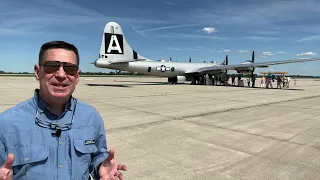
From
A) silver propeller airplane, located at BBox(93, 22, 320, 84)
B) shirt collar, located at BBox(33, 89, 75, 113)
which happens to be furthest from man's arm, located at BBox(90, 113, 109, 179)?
silver propeller airplane, located at BBox(93, 22, 320, 84)

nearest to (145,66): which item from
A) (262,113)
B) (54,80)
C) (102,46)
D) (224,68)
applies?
(102,46)

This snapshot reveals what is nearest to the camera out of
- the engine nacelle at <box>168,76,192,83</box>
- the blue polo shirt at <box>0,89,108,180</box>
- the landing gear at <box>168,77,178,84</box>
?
the blue polo shirt at <box>0,89,108,180</box>

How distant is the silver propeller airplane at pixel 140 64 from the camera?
89.0 ft

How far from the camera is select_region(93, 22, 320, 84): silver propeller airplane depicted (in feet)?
89.0

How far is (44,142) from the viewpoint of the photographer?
187cm

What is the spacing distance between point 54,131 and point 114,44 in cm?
2652

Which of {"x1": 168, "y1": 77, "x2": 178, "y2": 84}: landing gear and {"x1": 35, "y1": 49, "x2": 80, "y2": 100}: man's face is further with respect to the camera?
{"x1": 168, "y1": 77, "x2": 178, "y2": 84}: landing gear

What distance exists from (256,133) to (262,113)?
150 inches

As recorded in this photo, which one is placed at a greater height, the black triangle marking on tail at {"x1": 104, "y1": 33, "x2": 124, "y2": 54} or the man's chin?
the black triangle marking on tail at {"x1": 104, "y1": 33, "x2": 124, "y2": 54}

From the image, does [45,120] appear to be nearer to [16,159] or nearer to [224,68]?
[16,159]

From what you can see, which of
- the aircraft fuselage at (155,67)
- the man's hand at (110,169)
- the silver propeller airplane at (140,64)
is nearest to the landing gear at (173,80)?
the silver propeller airplane at (140,64)

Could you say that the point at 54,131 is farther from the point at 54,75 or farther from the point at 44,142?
the point at 54,75

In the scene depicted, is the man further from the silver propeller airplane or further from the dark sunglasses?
the silver propeller airplane

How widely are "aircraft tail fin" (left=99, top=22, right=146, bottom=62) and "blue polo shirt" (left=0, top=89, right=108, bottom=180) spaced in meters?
25.8
